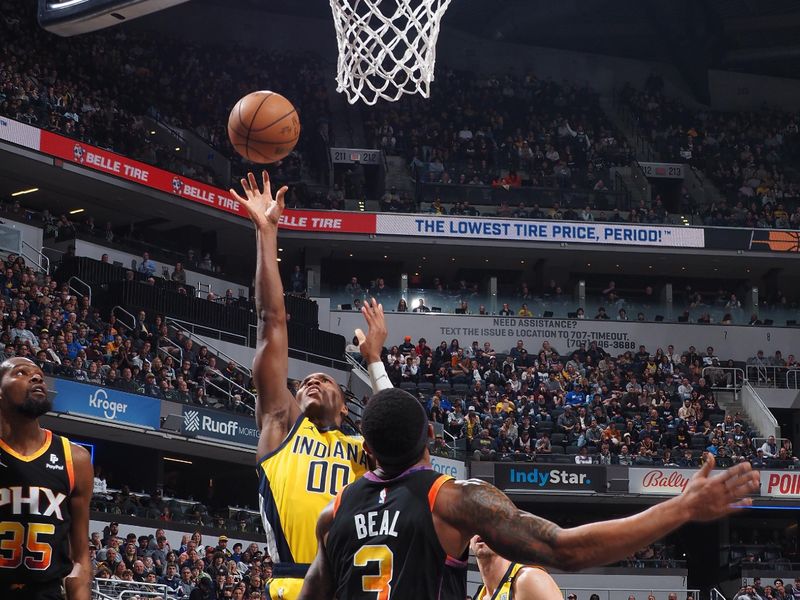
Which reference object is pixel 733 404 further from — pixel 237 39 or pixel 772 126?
pixel 237 39

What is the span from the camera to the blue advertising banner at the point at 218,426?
72.4 feet

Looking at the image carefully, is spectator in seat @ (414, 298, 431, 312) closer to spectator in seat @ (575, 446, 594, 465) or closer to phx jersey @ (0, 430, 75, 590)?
spectator in seat @ (575, 446, 594, 465)

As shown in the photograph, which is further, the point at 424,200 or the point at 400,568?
the point at 424,200

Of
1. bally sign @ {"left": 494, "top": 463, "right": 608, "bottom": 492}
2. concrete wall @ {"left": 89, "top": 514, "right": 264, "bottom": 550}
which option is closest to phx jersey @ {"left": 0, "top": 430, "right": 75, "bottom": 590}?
concrete wall @ {"left": 89, "top": 514, "right": 264, "bottom": 550}

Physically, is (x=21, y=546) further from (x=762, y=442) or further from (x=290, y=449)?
(x=762, y=442)

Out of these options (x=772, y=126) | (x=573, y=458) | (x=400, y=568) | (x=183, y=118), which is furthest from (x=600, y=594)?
(x=400, y=568)

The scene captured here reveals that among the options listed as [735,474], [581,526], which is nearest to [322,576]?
[581,526]

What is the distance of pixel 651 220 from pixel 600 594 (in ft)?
40.2

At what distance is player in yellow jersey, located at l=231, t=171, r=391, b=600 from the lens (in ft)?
15.8

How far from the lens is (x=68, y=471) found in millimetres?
5312

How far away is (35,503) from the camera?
17.0 ft

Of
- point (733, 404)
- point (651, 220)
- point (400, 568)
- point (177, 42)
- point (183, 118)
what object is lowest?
point (400, 568)

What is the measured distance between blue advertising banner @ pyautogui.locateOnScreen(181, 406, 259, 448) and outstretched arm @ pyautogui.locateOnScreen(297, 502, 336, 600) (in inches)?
733

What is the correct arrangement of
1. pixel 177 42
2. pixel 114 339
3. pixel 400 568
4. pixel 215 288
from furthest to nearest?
1. pixel 177 42
2. pixel 215 288
3. pixel 114 339
4. pixel 400 568
